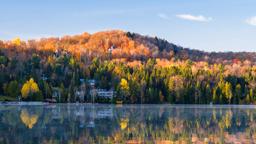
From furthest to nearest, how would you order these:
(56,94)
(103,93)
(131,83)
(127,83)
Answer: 1. (103,93)
2. (131,83)
3. (127,83)
4. (56,94)

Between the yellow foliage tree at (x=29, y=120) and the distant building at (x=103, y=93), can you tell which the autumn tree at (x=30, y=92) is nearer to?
the distant building at (x=103, y=93)

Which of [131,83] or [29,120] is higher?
[29,120]

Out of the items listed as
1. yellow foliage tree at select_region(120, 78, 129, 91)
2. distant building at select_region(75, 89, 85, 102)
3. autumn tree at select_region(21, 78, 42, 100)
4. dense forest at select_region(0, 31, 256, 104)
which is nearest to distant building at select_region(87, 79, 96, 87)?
dense forest at select_region(0, 31, 256, 104)

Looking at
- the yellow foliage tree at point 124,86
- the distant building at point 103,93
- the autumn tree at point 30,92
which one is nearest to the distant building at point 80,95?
the distant building at point 103,93

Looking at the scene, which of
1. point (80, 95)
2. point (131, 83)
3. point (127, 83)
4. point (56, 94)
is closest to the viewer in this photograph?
point (56, 94)

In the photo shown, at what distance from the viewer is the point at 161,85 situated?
128 m

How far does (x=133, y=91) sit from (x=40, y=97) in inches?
942

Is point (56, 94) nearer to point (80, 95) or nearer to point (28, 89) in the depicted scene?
point (80, 95)

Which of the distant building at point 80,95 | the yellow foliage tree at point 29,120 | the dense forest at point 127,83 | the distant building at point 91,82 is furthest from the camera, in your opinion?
the distant building at point 91,82

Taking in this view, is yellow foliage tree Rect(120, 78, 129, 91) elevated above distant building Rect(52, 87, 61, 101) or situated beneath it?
elevated above

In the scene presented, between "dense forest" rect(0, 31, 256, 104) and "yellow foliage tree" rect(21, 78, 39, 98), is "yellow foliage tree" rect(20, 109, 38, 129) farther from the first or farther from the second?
"dense forest" rect(0, 31, 256, 104)

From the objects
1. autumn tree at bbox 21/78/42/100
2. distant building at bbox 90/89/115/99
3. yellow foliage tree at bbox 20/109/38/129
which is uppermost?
yellow foliage tree at bbox 20/109/38/129

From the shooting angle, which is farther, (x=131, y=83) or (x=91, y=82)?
(x=91, y=82)

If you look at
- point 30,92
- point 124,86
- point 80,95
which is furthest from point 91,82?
point 30,92
